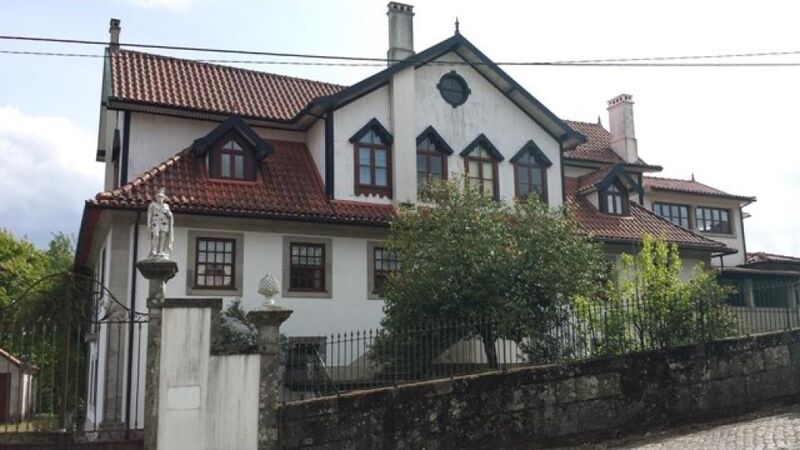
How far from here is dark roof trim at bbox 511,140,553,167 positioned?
79.5 feet

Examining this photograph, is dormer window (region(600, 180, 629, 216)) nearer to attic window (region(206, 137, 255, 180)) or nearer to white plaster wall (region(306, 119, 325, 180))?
white plaster wall (region(306, 119, 325, 180))

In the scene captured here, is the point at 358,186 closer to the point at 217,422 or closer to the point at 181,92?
the point at 181,92

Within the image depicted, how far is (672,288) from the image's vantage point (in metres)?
16.0

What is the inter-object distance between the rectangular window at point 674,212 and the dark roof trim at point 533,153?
538 inches

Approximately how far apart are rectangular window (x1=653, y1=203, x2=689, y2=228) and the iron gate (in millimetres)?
24907

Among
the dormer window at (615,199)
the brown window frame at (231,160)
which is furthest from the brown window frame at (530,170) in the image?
the brown window frame at (231,160)

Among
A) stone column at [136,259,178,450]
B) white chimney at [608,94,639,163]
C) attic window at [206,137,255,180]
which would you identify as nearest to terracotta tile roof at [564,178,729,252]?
white chimney at [608,94,639,163]

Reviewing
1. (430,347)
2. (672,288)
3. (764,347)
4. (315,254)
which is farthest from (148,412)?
(764,347)

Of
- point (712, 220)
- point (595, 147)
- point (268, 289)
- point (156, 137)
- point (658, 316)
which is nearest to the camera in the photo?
point (268, 289)

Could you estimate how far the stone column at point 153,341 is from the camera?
40.6 ft

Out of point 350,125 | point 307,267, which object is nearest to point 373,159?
point 350,125

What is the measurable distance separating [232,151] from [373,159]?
3954 mm

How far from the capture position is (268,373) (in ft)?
41.8

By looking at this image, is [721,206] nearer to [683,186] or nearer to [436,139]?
[683,186]
